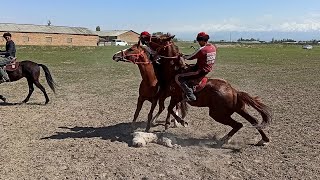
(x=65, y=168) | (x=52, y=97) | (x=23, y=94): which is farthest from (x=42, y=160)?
(x=23, y=94)

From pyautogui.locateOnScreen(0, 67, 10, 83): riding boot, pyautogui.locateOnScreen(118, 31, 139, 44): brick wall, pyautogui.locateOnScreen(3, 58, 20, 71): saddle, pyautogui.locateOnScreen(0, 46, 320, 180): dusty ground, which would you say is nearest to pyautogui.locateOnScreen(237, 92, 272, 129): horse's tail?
pyautogui.locateOnScreen(0, 46, 320, 180): dusty ground

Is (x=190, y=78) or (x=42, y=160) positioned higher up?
(x=190, y=78)

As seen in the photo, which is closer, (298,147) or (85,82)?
(298,147)

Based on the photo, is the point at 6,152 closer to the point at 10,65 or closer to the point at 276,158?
the point at 276,158

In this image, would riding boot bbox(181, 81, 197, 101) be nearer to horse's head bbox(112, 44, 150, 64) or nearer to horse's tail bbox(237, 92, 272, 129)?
horse's tail bbox(237, 92, 272, 129)

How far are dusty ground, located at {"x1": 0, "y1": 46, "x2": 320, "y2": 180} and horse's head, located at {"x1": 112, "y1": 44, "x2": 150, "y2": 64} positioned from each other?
1835mm

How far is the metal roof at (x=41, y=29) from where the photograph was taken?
84188 mm

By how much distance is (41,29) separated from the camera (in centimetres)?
8838

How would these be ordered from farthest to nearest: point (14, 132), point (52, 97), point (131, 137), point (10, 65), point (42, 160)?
point (52, 97), point (10, 65), point (14, 132), point (131, 137), point (42, 160)

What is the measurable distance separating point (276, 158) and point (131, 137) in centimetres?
334

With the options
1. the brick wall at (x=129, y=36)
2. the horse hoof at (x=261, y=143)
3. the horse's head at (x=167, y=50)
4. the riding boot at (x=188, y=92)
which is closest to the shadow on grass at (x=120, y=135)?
the horse hoof at (x=261, y=143)

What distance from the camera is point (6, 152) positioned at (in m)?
8.18

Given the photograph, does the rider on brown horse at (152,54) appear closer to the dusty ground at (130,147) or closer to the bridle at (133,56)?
the bridle at (133,56)

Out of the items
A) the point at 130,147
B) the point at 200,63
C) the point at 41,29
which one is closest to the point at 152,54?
the point at 200,63
